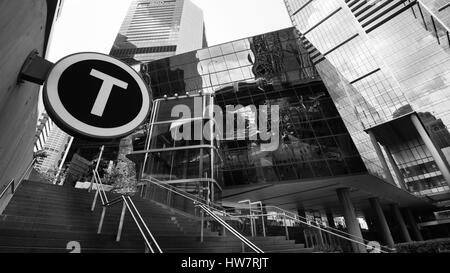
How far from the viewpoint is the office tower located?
45.9 metres

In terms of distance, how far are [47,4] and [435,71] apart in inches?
3161

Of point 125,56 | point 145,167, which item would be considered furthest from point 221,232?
point 125,56

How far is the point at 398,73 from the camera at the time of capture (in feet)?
216

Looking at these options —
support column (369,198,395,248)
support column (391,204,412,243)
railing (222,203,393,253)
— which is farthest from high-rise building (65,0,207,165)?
support column (391,204,412,243)

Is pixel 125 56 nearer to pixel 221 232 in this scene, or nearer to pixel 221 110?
pixel 221 110

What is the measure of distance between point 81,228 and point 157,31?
4077 inches

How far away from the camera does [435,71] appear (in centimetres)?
5781

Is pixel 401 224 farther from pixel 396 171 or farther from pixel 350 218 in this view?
pixel 396 171

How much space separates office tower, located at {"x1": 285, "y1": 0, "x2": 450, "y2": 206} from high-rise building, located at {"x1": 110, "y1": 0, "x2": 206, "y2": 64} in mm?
48298

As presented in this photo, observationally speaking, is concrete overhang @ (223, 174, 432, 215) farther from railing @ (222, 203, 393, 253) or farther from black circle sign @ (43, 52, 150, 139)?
black circle sign @ (43, 52, 150, 139)

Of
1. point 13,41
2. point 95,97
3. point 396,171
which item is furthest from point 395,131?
point 13,41

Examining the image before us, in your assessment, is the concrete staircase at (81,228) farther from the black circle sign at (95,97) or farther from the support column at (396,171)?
the support column at (396,171)

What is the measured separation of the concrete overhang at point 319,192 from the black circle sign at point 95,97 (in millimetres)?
22082
